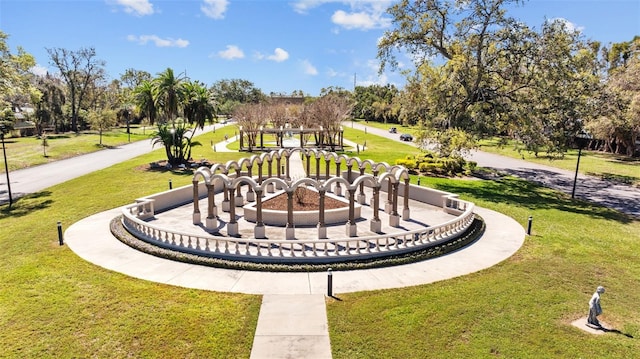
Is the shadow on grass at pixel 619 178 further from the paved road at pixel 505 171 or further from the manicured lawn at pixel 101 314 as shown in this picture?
the manicured lawn at pixel 101 314

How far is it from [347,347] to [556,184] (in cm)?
3099

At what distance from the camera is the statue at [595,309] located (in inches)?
416

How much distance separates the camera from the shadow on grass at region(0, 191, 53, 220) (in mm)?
22959

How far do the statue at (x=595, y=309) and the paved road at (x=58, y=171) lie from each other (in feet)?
109

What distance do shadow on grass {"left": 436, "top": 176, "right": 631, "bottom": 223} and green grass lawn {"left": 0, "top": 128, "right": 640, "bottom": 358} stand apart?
6.99 metres

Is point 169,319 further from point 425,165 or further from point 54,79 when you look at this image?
point 54,79

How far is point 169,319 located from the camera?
1093cm

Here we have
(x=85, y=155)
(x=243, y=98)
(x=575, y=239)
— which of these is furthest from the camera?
(x=243, y=98)

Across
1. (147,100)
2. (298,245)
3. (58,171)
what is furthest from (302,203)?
(58,171)

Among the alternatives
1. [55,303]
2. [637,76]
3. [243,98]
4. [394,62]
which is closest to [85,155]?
[394,62]

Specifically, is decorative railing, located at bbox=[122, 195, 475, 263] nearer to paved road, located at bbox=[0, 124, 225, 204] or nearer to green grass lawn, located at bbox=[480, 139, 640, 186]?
paved road, located at bbox=[0, 124, 225, 204]

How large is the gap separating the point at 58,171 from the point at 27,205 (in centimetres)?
1438

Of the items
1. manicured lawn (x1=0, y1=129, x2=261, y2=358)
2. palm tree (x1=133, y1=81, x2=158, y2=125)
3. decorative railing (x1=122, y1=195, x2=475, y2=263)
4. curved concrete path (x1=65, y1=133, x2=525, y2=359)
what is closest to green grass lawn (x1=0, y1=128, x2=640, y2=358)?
manicured lawn (x1=0, y1=129, x2=261, y2=358)

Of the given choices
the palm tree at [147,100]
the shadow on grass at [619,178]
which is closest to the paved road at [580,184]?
the shadow on grass at [619,178]
